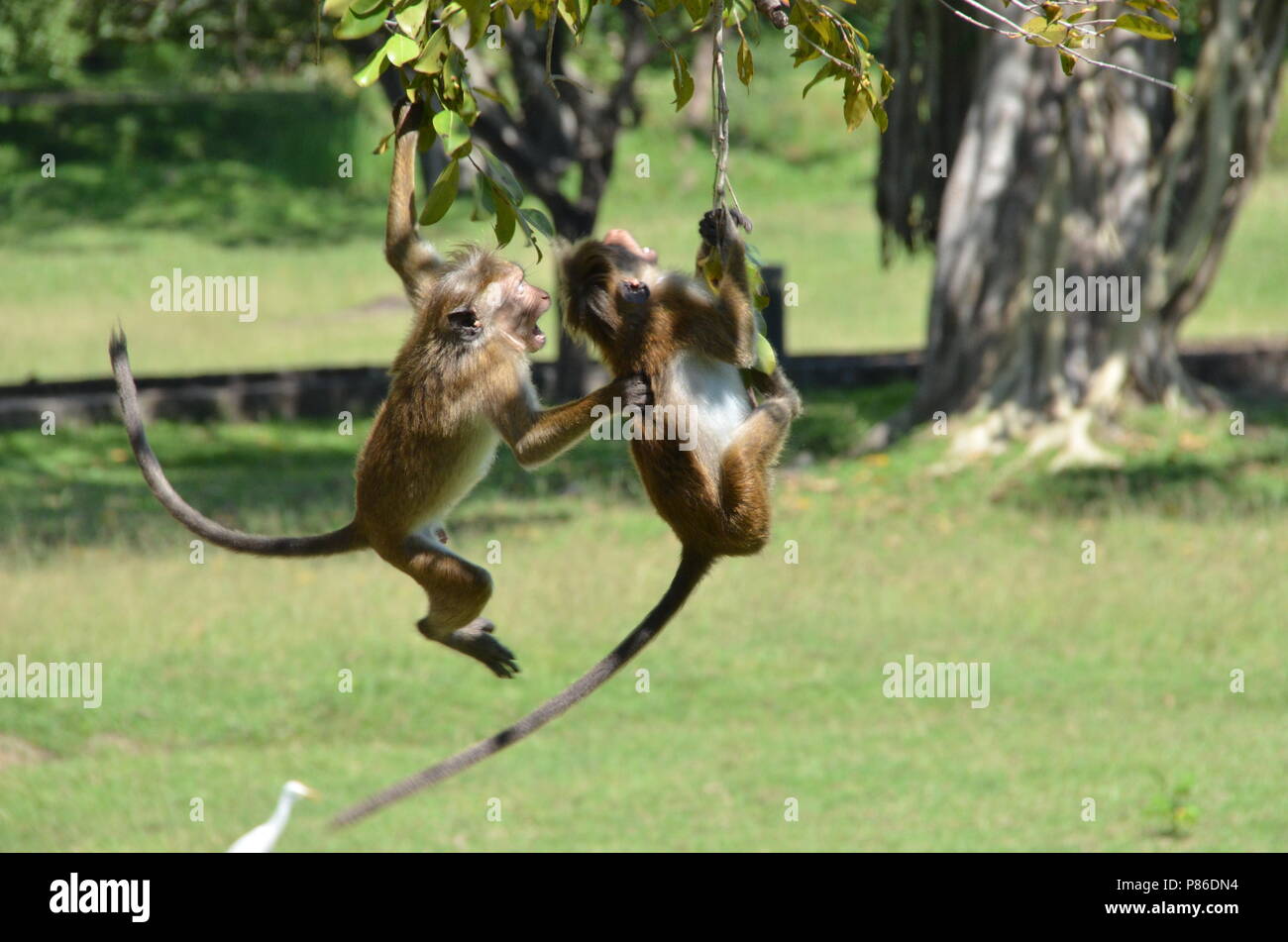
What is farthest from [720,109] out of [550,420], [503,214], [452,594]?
[452,594]

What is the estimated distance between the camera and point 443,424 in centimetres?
471

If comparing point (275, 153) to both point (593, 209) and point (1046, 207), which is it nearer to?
point (593, 209)

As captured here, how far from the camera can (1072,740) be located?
10.4 meters

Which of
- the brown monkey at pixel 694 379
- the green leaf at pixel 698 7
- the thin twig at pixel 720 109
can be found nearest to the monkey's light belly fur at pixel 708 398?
the brown monkey at pixel 694 379

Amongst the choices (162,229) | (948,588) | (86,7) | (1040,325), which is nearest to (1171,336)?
(1040,325)

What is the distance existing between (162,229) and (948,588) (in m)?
27.5

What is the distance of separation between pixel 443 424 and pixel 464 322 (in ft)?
1.27

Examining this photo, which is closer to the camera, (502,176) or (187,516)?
(502,176)

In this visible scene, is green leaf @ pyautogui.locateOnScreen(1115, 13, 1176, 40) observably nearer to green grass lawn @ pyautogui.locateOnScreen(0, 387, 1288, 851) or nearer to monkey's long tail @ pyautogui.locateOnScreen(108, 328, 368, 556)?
monkey's long tail @ pyautogui.locateOnScreen(108, 328, 368, 556)

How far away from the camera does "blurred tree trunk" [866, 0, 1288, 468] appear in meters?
16.0

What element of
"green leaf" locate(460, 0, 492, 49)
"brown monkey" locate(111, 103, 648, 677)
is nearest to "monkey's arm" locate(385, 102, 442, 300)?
"brown monkey" locate(111, 103, 648, 677)

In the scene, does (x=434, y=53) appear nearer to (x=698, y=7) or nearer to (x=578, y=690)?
(x=698, y=7)

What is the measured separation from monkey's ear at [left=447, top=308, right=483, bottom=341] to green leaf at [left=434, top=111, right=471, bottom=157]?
3.53 feet

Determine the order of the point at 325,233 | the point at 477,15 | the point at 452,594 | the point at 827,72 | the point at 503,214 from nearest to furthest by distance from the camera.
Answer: the point at 477,15
the point at 503,214
the point at 827,72
the point at 452,594
the point at 325,233
